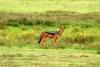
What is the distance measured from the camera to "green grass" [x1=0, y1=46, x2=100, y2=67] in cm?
1080

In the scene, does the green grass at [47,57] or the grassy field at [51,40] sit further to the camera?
the grassy field at [51,40]

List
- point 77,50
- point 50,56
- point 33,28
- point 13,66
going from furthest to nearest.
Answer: point 33,28 < point 77,50 < point 50,56 < point 13,66

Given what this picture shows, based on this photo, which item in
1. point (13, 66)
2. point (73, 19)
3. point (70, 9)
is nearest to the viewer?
point (13, 66)

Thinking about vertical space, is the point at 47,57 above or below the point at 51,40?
above

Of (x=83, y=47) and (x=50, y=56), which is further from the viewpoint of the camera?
(x=83, y=47)

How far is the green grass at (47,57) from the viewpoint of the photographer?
10.8 metres

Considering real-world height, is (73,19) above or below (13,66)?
below

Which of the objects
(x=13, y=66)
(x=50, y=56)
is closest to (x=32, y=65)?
(x=13, y=66)

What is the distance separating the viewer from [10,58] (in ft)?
38.0

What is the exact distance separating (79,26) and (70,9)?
5.99m

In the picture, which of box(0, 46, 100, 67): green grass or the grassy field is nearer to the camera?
box(0, 46, 100, 67): green grass

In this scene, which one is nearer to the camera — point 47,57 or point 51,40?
point 47,57

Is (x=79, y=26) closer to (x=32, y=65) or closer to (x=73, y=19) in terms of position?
(x=73, y=19)

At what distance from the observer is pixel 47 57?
38.8ft
